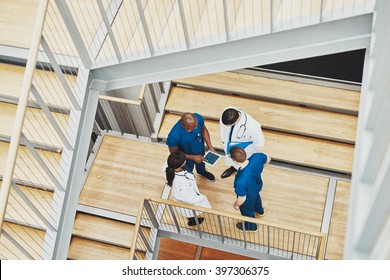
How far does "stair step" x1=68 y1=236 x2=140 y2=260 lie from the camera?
20.2 ft

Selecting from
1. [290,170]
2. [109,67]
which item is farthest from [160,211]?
[109,67]

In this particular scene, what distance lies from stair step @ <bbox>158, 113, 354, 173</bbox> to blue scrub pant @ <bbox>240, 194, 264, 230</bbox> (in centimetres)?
80

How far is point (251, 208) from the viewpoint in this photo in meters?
5.43

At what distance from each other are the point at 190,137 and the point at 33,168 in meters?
1.57

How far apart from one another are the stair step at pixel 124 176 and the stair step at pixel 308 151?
2.72 feet

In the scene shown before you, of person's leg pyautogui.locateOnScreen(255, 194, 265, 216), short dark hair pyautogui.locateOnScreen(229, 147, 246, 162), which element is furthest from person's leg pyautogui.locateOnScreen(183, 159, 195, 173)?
short dark hair pyautogui.locateOnScreen(229, 147, 246, 162)

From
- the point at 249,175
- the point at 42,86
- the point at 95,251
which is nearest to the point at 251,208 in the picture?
the point at 249,175

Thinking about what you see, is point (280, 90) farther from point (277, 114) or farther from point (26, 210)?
point (26, 210)

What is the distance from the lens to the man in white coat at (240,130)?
4.99m

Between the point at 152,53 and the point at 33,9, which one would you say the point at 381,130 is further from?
the point at 33,9

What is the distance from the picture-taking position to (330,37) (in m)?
4.37

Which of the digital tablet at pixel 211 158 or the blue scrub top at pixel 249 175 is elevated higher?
the digital tablet at pixel 211 158

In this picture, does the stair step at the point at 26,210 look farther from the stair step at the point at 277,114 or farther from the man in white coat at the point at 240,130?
the stair step at the point at 277,114

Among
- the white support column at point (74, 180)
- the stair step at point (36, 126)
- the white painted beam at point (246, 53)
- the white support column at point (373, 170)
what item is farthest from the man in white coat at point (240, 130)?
the stair step at point (36, 126)
